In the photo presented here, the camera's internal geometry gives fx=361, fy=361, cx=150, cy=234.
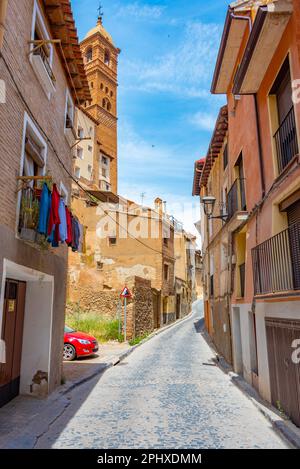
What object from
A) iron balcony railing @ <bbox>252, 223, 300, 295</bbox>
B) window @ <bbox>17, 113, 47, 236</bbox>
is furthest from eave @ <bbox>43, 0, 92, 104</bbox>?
iron balcony railing @ <bbox>252, 223, 300, 295</bbox>

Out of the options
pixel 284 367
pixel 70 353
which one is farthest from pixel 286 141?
pixel 70 353

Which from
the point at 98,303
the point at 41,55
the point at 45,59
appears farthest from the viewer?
the point at 98,303

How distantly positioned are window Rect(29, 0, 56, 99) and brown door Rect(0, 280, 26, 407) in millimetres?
4170

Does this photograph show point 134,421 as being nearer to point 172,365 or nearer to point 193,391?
point 193,391

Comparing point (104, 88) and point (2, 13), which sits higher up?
point (104, 88)

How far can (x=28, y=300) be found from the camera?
812cm

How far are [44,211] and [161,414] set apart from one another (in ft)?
14.1

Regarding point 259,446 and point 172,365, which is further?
point 172,365

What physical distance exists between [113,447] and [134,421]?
1.31 metres

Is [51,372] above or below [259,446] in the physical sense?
above

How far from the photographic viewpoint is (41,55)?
7273mm

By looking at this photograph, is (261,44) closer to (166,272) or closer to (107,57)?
(166,272)

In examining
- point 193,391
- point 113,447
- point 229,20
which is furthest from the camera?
point 229,20

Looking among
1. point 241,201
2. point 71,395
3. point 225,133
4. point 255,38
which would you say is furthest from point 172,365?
point 255,38
